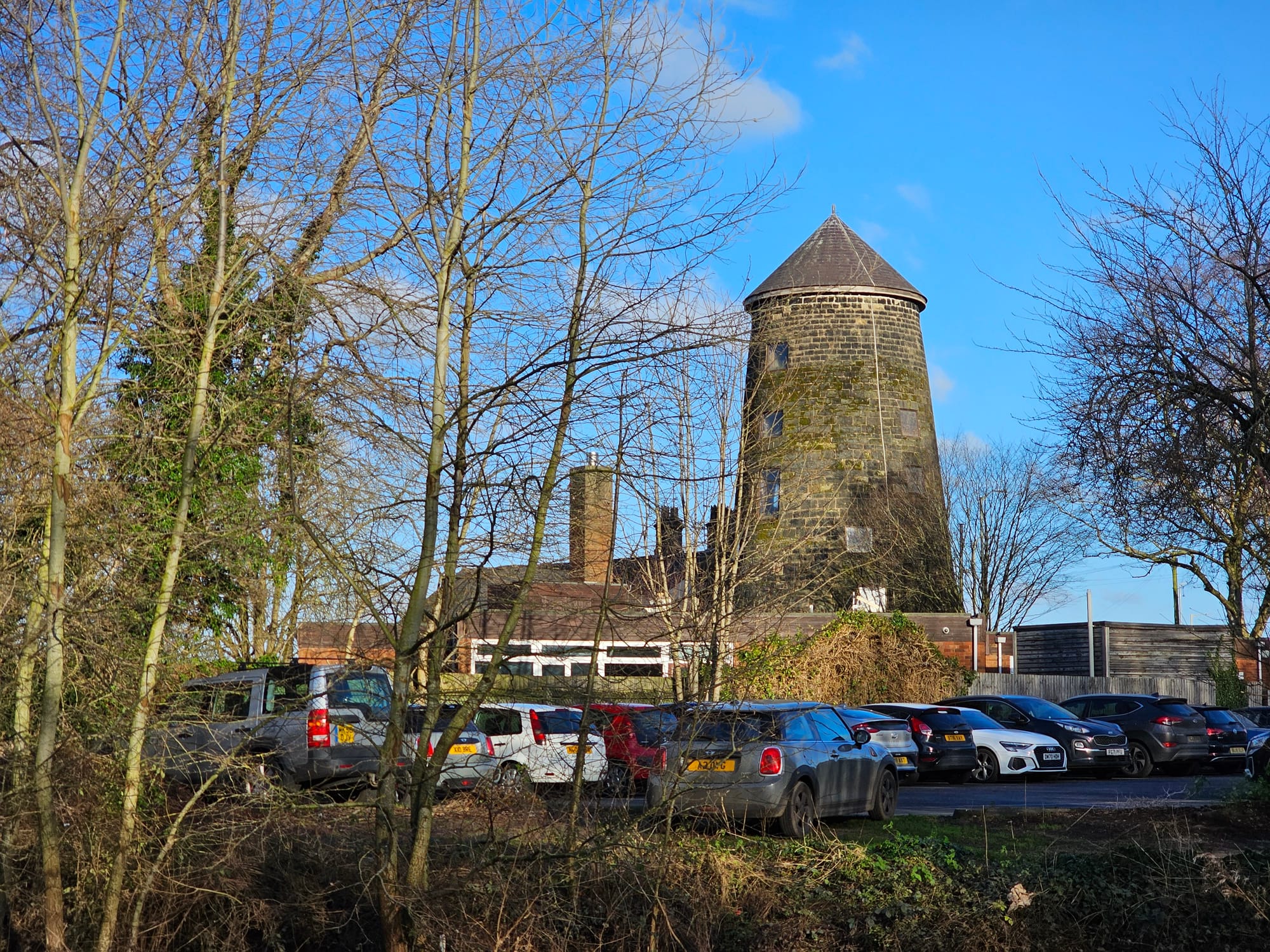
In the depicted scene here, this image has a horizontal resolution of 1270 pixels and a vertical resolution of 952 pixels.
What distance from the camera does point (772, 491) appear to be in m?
29.7

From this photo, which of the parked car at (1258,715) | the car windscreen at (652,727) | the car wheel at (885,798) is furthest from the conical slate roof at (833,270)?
the car windscreen at (652,727)

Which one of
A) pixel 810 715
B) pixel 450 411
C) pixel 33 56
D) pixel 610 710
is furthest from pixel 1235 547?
pixel 33 56

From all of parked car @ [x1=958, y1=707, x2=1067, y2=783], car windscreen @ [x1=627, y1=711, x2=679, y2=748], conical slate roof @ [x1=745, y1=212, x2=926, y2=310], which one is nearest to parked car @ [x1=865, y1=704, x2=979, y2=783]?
parked car @ [x1=958, y1=707, x2=1067, y2=783]

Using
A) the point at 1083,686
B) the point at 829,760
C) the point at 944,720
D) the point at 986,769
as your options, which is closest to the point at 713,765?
the point at 829,760

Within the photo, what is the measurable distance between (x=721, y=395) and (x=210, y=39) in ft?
26.6

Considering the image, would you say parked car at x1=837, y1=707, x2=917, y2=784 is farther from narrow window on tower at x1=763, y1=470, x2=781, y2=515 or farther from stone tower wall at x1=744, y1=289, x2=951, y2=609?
stone tower wall at x1=744, y1=289, x2=951, y2=609

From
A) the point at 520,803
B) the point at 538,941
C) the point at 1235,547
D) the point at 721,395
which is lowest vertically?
the point at 538,941

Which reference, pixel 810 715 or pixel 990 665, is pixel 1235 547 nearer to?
pixel 810 715

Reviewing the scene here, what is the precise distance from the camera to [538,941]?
29.5ft

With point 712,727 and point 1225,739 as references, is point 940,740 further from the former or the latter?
point 712,727

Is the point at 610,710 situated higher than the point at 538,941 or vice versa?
the point at 610,710

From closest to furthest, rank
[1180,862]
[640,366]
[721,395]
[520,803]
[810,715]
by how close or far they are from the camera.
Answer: [640,366] → [520,803] → [1180,862] → [810,715] → [721,395]

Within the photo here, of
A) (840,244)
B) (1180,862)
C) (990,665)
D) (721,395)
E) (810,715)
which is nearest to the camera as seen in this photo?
(1180,862)

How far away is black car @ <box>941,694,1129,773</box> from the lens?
24.2 meters
